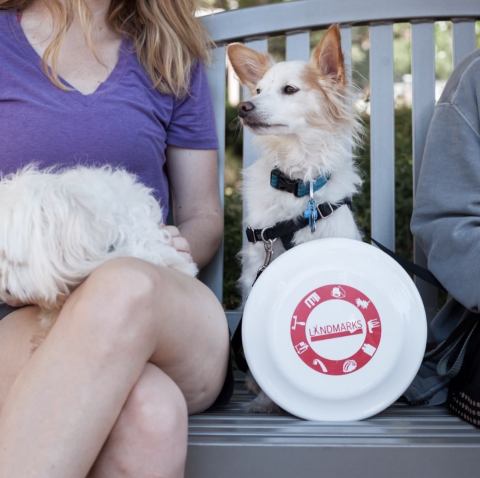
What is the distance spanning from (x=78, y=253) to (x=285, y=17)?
1.33 metres

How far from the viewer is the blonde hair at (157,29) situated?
75.5 inches

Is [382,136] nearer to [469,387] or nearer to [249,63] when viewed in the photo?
[249,63]

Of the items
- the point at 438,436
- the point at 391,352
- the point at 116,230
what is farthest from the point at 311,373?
the point at 116,230

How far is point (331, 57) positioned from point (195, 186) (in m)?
0.58

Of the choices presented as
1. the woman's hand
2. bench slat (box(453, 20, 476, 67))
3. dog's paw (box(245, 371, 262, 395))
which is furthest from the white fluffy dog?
bench slat (box(453, 20, 476, 67))

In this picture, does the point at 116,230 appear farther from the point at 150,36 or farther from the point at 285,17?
the point at 285,17

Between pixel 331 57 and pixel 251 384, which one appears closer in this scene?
pixel 251 384

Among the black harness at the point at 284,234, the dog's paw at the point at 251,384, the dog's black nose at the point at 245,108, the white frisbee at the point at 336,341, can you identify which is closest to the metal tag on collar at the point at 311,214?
the black harness at the point at 284,234

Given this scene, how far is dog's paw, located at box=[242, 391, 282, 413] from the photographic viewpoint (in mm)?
1806

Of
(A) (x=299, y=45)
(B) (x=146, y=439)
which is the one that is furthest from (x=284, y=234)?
(B) (x=146, y=439)

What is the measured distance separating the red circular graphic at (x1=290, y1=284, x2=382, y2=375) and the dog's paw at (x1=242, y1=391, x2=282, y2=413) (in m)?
0.22

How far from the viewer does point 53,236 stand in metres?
1.30

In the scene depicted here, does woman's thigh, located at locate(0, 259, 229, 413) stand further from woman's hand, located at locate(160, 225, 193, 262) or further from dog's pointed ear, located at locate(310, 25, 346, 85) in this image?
dog's pointed ear, located at locate(310, 25, 346, 85)

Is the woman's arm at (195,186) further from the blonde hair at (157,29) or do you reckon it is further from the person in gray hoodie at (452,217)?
the person in gray hoodie at (452,217)
